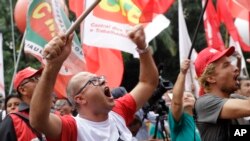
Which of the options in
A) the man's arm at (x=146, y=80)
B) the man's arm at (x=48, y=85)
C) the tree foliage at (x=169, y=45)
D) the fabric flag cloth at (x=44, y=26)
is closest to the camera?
the man's arm at (x=48, y=85)

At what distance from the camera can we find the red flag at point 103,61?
866 cm

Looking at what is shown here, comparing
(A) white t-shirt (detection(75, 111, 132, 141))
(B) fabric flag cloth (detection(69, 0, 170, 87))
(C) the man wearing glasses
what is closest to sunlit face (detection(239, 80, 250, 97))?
(B) fabric flag cloth (detection(69, 0, 170, 87))

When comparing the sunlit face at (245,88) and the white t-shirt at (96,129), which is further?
the sunlit face at (245,88)

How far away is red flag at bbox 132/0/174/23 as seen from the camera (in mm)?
7479

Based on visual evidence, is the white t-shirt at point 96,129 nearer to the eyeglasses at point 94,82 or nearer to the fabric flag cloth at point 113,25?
the eyeglasses at point 94,82

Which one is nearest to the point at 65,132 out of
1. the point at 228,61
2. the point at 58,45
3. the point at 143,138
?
the point at 58,45

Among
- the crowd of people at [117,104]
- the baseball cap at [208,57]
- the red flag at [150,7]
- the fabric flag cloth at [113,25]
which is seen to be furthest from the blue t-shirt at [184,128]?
the fabric flag cloth at [113,25]

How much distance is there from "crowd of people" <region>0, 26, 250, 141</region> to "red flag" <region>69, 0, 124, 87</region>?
258 cm

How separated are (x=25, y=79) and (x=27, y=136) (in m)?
0.59

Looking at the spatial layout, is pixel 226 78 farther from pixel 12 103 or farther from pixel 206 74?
pixel 12 103

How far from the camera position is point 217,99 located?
17.0ft

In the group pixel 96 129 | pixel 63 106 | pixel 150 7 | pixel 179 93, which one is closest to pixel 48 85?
pixel 96 129

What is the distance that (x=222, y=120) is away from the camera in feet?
16.8

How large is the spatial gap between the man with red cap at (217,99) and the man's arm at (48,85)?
4.41ft
